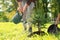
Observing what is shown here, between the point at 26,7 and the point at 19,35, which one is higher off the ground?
the point at 26,7

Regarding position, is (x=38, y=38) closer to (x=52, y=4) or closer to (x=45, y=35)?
(x=45, y=35)

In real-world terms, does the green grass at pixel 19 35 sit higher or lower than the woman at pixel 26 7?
lower

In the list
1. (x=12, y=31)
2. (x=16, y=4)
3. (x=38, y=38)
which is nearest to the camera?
(x=38, y=38)

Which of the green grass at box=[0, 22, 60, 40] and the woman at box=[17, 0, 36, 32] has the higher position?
the woman at box=[17, 0, 36, 32]

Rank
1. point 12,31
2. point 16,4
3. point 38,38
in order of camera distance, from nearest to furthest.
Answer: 1. point 38,38
2. point 16,4
3. point 12,31

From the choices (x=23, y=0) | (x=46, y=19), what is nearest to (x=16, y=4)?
(x=23, y=0)

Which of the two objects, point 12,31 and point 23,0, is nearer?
point 23,0

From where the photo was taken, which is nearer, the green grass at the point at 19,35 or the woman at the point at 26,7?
the green grass at the point at 19,35

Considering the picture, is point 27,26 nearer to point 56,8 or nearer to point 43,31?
point 43,31

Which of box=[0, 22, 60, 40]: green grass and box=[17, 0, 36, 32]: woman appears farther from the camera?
box=[17, 0, 36, 32]: woman

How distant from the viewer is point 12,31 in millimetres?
5816

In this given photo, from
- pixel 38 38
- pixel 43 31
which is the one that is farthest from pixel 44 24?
pixel 38 38

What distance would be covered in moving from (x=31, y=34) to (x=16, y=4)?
0.59m

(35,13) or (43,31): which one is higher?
(35,13)
